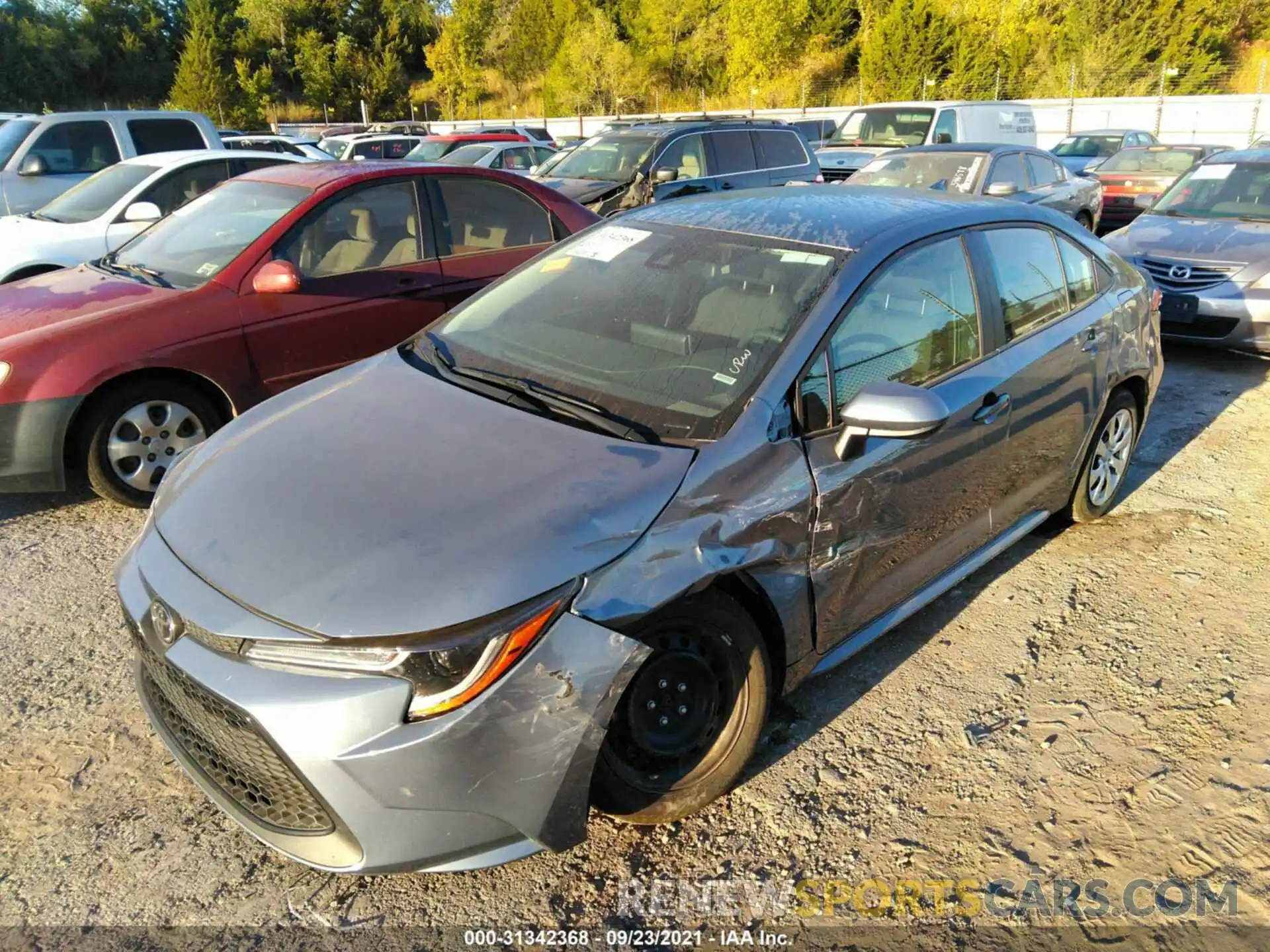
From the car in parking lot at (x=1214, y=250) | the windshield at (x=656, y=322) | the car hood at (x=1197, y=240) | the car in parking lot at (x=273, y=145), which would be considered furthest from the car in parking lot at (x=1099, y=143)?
the windshield at (x=656, y=322)

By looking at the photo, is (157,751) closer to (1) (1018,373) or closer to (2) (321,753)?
(2) (321,753)

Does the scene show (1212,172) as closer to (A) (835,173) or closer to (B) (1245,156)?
(B) (1245,156)

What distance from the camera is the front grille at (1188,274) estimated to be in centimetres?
702

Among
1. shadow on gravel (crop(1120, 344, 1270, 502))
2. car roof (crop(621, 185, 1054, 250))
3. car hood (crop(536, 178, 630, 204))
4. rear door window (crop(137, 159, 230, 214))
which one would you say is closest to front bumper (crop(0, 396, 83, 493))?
car roof (crop(621, 185, 1054, 250))

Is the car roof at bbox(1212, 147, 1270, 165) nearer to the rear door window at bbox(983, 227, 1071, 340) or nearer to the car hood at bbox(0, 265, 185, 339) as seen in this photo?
the rear door window at bbox(983, 227, 1071, 340)

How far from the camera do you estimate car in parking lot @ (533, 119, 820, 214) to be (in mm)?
10594

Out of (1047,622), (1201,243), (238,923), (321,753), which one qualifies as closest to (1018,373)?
(1047,622)

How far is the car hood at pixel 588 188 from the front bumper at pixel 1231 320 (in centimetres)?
604

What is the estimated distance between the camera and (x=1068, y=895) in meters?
2.37

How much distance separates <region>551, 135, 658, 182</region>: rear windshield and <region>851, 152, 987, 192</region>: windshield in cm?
258

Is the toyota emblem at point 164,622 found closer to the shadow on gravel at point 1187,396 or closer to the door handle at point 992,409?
the door handle at point 992,409

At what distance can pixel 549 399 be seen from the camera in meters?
2.82

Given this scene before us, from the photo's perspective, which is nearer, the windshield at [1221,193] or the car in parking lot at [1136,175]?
the windshield at [1221,193]

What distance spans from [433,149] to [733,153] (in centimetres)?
926
